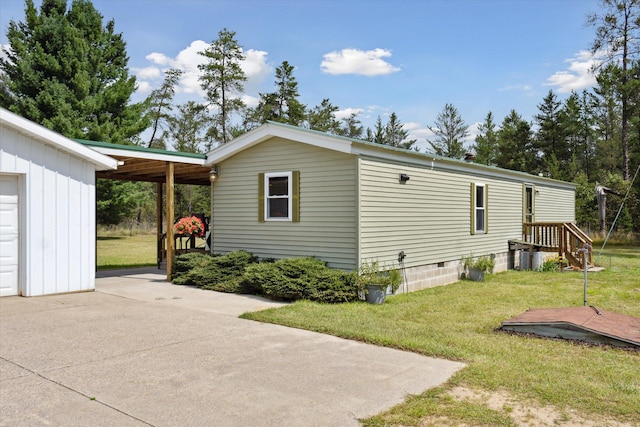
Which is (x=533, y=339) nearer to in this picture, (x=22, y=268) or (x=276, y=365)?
(x=276, y=365)

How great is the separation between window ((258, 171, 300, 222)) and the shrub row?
0.96 m

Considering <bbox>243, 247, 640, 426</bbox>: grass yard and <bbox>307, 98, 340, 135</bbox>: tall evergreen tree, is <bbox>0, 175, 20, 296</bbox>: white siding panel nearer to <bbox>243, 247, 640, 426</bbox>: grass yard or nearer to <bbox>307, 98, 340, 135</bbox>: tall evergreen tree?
<bbox>243, 247, 640, 426</bbox>: grass yard

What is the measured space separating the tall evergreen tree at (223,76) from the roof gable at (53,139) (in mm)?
21156

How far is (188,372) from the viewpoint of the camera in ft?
14.2

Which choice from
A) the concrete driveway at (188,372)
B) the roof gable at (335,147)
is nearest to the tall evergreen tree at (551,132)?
the roof gable at (335,147)

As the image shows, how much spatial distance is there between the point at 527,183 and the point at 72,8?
78.1 feet

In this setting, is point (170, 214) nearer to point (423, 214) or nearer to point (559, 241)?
point (423, 214)

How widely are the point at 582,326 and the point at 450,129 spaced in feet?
118

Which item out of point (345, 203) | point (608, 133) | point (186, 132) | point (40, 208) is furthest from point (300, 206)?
point (608, 133)

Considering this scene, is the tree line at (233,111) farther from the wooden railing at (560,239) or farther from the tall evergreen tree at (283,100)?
the wooden railing at (560,239)

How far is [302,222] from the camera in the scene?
9.30 meters

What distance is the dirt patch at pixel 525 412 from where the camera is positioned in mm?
3248

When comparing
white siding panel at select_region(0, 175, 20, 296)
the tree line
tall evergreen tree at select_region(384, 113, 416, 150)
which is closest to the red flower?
white siding panel at select_region(0, 175, 20, 296)

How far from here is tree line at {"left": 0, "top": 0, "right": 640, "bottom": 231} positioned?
23.2 meters
